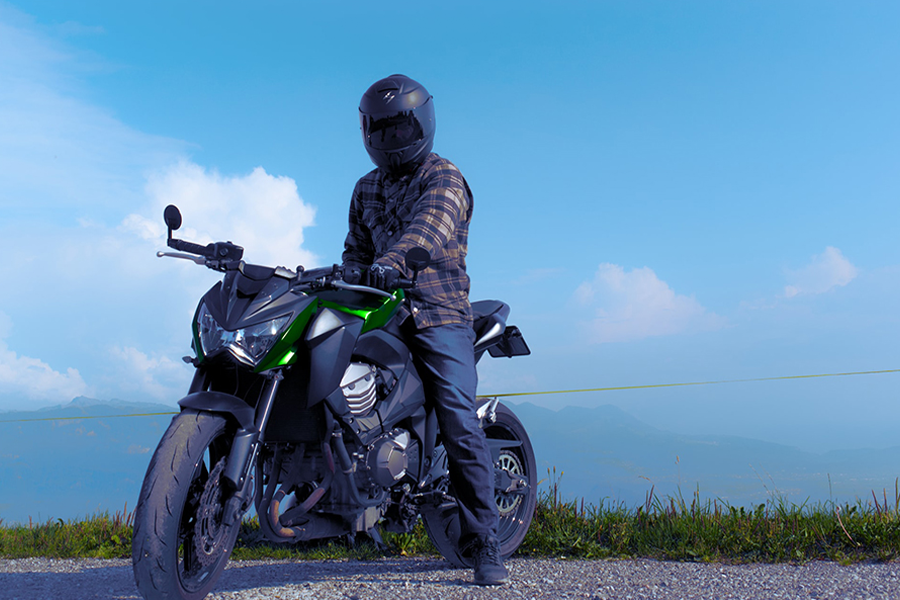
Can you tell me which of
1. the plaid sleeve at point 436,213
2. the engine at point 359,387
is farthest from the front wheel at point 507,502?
the plaid sleeve at point 436,213

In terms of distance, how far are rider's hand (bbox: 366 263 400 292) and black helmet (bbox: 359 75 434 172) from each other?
3.66 feet

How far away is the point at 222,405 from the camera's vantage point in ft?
9.44

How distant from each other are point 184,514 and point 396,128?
227 centimetres

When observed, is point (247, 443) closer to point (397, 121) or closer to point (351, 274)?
point (351, 274)

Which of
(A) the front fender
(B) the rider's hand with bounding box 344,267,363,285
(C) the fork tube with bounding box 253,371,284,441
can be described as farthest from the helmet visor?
(A) the front fender

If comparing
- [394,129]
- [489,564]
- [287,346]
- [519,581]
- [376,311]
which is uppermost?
[394,129]

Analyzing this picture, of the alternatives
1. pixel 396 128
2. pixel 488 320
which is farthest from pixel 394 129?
pixel 488 320

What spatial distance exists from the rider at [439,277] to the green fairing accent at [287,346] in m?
0.64

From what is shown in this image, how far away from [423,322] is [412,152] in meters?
1.00

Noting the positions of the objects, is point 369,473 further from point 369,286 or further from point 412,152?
point 412,152

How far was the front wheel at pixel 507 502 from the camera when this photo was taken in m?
4.40

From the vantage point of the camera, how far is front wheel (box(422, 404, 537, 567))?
4.40 metres

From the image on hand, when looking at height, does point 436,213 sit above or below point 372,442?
above

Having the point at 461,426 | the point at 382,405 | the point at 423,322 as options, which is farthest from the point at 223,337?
the point at 461,426
